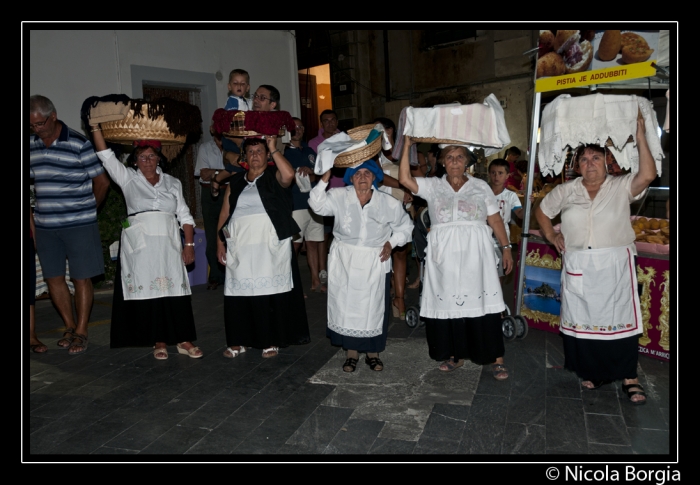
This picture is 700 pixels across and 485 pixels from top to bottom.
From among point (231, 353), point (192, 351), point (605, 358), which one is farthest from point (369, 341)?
point (605, 358)

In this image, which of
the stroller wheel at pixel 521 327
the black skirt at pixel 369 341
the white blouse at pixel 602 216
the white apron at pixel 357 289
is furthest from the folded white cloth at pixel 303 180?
the white blouse at pixel 602 216

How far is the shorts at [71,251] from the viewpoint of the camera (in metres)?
5.79

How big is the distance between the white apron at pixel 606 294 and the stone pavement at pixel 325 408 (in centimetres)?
49

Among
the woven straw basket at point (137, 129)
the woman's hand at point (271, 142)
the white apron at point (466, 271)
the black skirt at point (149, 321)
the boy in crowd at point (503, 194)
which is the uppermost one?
the woven straw basket at point (137, 129)

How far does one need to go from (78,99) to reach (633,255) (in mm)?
7484

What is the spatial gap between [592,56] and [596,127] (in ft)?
3.58

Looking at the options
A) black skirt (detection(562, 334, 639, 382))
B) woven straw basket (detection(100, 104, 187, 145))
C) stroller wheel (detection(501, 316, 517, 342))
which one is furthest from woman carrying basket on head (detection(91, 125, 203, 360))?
black skirt (detection(562, 334, 639, 382))

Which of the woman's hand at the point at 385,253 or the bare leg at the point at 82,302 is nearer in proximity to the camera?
the woman's hand at the point at 385,253

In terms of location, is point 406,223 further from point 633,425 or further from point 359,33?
point 359,33

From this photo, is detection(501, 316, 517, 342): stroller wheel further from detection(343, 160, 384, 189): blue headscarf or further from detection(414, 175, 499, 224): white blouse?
detection(343, 160, 384, 189): blue headscarf

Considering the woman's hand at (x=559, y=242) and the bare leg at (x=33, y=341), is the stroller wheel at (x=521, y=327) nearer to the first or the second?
the woman's hand at (x=559, y=242)

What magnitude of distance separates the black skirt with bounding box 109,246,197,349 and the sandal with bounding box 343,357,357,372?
1565mm

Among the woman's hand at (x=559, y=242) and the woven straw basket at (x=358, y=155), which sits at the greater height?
the woven straw basket at (x=358, y=155)

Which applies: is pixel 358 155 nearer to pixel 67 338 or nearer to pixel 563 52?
pixel 563 52
